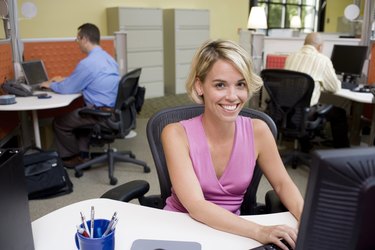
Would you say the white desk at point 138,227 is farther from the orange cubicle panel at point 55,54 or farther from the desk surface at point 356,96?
the orange cubicle panel at point 55,54

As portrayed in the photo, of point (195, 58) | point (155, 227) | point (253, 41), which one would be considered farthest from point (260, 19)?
point (155, 227)

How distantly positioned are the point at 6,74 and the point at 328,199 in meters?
3.32

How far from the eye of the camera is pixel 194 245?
1036 mm

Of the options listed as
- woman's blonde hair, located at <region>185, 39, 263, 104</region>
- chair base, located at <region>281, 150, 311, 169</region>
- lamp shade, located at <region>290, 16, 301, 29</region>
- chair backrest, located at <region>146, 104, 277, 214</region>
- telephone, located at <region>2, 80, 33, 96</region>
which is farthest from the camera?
lamp shade, located at <region>290, 16, 301, 29</region>

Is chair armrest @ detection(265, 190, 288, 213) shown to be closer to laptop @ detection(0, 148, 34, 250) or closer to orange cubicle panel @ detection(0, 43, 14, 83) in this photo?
laptop @ detection(0, 148, 34, 250)

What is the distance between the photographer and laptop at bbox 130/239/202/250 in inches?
40.2

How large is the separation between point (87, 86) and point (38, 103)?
1.51ft

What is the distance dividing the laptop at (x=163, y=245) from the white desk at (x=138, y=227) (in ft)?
0.07

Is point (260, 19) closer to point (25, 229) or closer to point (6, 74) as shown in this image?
point (6, 74)

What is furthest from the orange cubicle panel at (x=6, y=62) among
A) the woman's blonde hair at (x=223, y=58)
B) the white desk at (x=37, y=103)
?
A: the woman's blonde hair at (x=223, y=58)

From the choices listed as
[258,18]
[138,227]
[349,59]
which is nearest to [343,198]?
[138,227]

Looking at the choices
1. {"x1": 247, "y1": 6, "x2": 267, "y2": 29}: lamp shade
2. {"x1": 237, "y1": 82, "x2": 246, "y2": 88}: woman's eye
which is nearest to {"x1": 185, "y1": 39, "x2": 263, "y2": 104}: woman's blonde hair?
{"x1": 237, "y1": 82, "x2": 246, "y2": 88}: woman's eye

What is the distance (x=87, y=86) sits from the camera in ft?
11.0

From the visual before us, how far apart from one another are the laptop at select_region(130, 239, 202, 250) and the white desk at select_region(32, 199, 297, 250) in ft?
0.07
